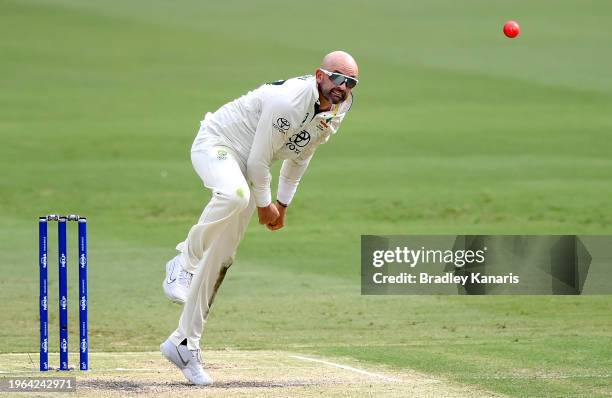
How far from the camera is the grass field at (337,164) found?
37.1ft

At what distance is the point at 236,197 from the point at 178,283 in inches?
32.1

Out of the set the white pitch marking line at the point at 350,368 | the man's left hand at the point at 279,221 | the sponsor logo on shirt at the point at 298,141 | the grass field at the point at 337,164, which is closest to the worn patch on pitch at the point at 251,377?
the white pitch marking line at the point at 350,368

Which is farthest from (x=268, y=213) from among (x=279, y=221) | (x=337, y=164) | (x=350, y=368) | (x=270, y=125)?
(x=337, y=164)

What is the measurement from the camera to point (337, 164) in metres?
24.6

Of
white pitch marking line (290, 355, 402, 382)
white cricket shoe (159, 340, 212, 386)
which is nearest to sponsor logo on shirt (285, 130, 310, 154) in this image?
white cricket shoe (159, 340, 212, 386)

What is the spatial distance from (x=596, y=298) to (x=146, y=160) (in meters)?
12.6

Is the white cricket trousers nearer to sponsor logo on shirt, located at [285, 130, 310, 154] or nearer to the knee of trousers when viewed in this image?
the knee of trousers

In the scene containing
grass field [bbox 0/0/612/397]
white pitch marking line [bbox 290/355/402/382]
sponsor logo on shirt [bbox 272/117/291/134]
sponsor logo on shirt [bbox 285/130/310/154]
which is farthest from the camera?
grass field [bbox 0/0/612/397]

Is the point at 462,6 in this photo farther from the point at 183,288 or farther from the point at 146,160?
the point at 183,288

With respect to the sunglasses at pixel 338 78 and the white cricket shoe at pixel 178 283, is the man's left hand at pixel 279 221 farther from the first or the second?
the sunglasses at pixel 338 78

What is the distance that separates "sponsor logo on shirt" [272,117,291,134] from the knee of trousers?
383 mm

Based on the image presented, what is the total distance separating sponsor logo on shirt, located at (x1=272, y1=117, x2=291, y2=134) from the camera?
7.31 meters

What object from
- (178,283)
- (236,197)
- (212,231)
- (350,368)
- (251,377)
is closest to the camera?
(236,197)

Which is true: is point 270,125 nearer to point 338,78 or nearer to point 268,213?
point 338,78
